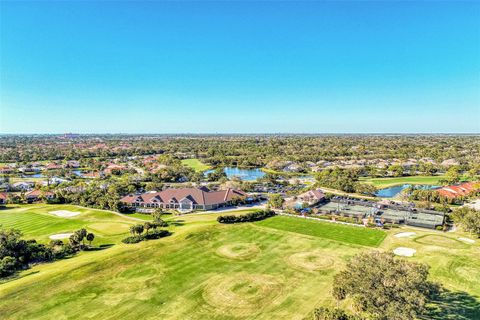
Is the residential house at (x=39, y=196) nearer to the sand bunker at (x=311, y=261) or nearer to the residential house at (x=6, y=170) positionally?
the residential house at (x=6, y=170)

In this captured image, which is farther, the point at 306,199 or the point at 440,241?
the point at 306,199

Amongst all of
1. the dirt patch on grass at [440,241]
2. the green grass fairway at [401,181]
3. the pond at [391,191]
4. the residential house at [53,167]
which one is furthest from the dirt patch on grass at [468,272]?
the residential house at [53,167]

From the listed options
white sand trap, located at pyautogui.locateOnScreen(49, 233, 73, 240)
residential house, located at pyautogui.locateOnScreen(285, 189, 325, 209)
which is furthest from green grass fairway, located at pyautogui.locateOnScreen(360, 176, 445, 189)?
white sand trap, located at pyautogui.locateOnScreen(49, 233, 73, 240)

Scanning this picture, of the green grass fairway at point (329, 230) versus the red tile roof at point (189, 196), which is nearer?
the green grass fairway at point (329, 230)

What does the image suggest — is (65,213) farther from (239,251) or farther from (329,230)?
(329,230)

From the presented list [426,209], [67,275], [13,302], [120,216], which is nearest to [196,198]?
[120,216]

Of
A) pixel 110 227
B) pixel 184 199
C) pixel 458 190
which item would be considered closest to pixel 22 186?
pixel 110 227
